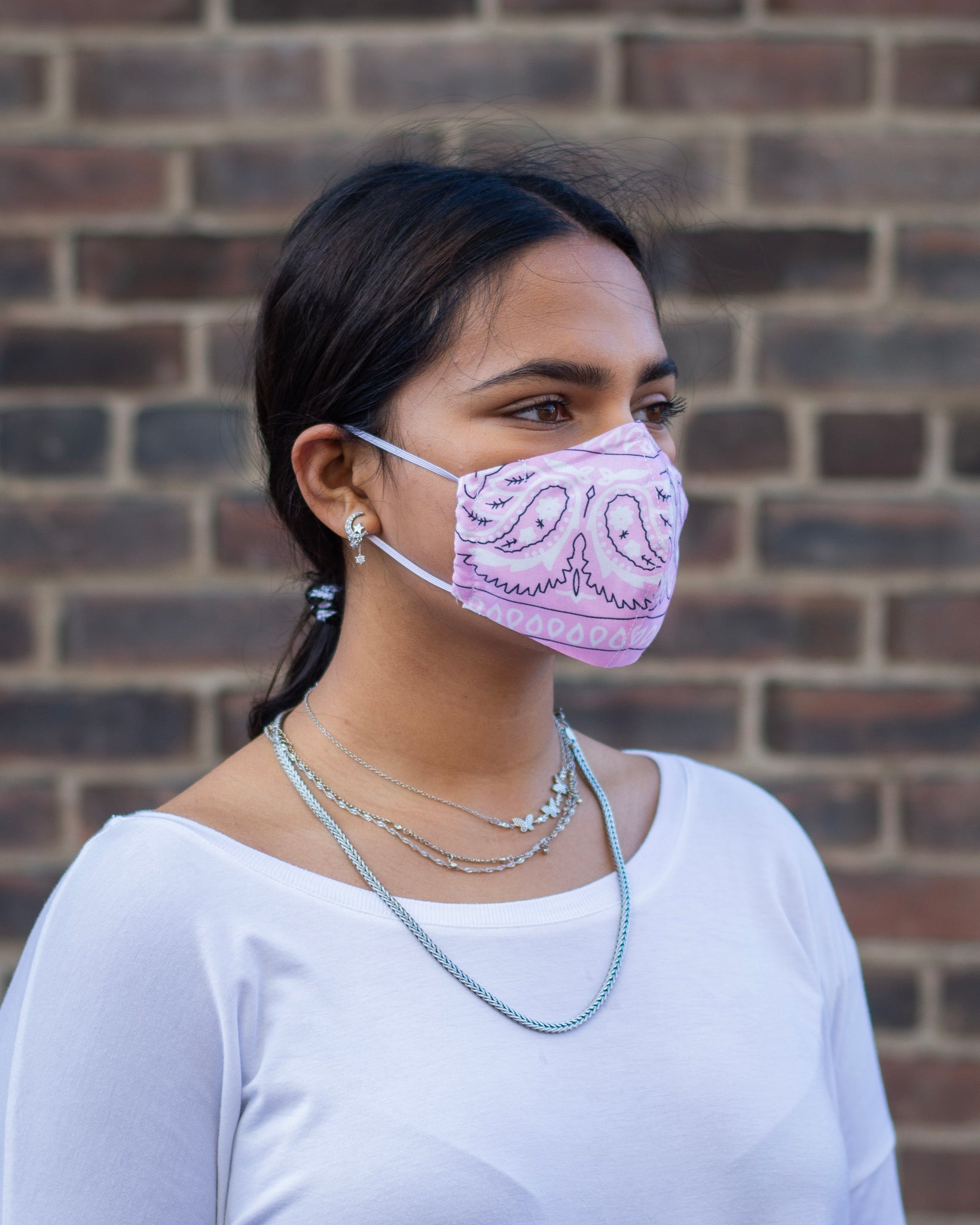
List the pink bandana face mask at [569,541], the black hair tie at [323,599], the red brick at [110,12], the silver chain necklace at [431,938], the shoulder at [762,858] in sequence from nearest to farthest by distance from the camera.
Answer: the silver chain necklace at [431,938]
the pink bandana face mask at [569,541]
the shoulder at [762,858]
the black hair tie at [323,599]
the red brick at [110,12]

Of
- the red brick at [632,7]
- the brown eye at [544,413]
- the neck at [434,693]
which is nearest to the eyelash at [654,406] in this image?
the brown eye at [544,413]

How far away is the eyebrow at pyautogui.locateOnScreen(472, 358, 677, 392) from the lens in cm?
121

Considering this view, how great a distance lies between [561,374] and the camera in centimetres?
123

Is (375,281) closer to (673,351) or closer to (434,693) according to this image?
(434,693)

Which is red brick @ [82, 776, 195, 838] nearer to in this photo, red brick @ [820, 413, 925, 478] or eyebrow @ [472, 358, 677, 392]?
eyebrow @ [472, 358, 677, 392]

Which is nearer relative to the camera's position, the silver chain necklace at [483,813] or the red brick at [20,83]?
the silver chain necklace at [483,813]

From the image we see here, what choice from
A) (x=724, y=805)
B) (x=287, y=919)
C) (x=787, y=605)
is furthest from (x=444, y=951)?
(x=787, y=605)

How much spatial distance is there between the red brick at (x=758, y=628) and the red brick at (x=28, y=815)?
1.11 meters

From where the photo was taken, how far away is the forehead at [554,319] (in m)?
1.22

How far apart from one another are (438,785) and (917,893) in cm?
116

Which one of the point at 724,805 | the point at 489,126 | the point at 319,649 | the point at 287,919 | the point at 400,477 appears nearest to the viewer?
the point at 287,919

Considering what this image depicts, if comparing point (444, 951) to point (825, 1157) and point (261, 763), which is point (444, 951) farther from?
point (825, 1157)

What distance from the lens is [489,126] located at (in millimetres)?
1968

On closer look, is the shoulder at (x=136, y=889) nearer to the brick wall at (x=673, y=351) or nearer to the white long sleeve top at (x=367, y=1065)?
the white long sleeve top at (x=367, y=1065)
